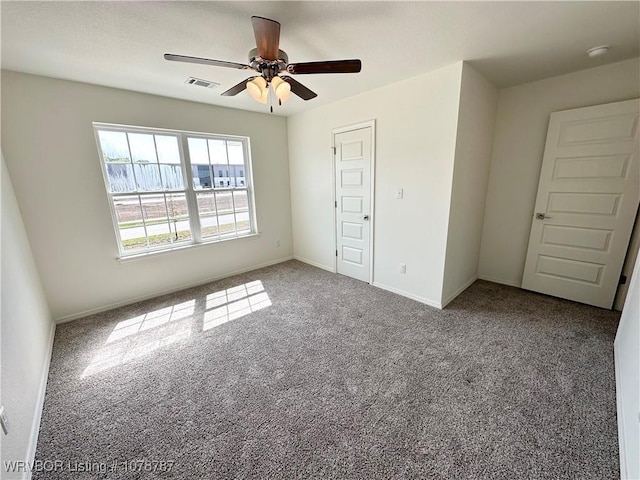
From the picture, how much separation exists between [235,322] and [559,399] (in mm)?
2669

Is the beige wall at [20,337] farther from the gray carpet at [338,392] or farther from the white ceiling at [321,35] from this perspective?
the white ceiling at [321,35]

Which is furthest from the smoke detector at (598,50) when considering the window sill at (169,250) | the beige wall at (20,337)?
the beige wall at (20,337)

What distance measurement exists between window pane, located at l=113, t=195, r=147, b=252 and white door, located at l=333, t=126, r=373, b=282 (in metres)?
2.55

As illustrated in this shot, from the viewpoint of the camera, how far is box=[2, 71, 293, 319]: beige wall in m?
2.38

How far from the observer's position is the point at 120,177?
2.95 m

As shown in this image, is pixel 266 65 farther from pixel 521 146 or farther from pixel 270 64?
pixel 521 146

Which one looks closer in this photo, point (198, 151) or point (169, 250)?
point (169, 250)

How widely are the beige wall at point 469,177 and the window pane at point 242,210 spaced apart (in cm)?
292

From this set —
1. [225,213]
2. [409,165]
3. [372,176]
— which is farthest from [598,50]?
[225,213]

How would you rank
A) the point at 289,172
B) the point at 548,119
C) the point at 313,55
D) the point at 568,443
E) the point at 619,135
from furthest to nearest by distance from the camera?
the point at 289,172 → the point at 548,119 → the point at 619,135 → the point at 313,55 → the point at 568,443

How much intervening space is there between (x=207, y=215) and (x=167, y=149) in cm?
96

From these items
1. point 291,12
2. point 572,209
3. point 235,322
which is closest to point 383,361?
point 235,322

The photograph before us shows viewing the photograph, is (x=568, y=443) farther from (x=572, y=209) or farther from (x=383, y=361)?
(x=572, y=209)

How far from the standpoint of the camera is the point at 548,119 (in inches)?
113
